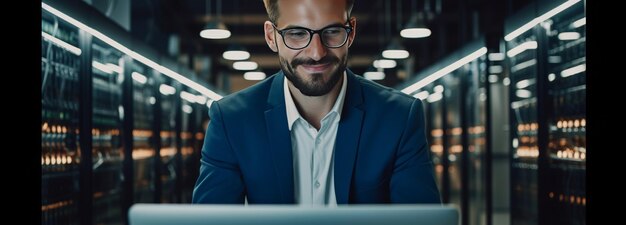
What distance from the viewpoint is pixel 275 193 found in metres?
2.01

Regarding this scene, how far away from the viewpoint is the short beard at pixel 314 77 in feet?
6.29

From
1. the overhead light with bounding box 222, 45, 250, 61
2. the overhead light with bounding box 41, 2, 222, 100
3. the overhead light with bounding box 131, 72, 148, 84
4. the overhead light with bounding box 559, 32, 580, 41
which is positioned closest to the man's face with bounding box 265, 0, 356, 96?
the overhead light with bounding box 41, 2, 222, 100

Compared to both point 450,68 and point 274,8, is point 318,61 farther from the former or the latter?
point 450,68

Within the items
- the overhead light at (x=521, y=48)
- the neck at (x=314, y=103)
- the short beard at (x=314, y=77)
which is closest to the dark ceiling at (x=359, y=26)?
the overhead light at (x=521, y=48)

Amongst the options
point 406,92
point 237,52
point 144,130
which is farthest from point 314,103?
point 237,52

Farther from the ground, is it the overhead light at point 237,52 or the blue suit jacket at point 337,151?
the overhead light at point 237,52

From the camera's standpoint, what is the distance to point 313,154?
2049mm

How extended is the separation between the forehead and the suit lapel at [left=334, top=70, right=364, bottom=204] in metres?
0.23

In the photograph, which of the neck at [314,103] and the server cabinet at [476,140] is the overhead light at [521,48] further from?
the neck at [314,103]

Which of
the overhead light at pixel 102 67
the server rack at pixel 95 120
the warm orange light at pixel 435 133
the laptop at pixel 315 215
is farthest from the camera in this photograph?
the warm orange light at pixel 435 133

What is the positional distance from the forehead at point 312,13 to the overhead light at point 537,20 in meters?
3.44

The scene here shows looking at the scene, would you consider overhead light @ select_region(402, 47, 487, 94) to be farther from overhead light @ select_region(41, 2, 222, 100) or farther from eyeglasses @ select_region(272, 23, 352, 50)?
eyeglasses @ select_region(272, 23, 352, 50)
